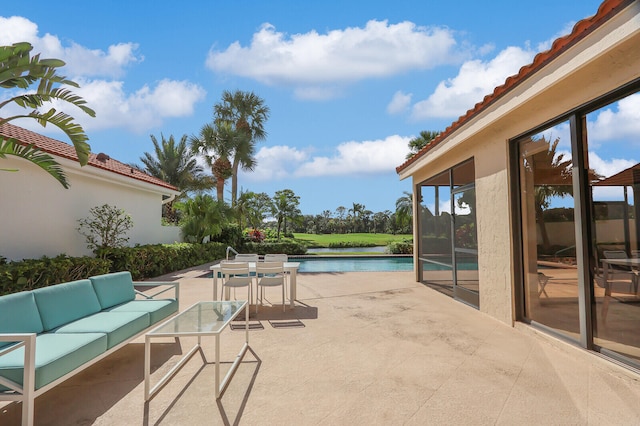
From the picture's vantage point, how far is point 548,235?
475 cm

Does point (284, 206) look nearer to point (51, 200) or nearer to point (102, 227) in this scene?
point (102, 227)

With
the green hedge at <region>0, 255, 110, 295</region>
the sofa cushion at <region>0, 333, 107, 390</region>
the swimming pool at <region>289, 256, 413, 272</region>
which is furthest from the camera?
the swimming pool at <region>289, 256, 413, 272</region>

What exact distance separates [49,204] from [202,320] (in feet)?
24.1

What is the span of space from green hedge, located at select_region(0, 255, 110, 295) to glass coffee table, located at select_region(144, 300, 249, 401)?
4.20 meters

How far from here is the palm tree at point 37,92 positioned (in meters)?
4.87

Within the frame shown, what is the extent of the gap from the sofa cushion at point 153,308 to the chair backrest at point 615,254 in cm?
564

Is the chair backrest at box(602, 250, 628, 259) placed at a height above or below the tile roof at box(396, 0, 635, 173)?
below

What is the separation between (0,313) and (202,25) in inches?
330

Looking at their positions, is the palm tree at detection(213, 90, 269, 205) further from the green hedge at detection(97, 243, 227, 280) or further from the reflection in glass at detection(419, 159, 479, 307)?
the reflection in glass at detection(419, 159, 479, 307)

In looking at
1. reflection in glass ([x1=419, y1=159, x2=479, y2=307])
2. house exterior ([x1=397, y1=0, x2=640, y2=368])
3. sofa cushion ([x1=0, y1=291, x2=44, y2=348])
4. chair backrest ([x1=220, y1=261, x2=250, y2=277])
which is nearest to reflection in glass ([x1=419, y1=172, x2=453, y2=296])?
reflection in glass ([x1=419, y1=159, x2=479, y2=307])

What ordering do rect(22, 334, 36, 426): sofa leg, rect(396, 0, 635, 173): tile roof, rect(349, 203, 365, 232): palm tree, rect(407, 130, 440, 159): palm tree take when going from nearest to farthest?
rect(22, 334, 36, 426): sofa leg → rect(396, 0, 635, 173): tile roof → rect(407, 130, 440, 159): palm tree → rect(349, 203, 365, 232): palm tree

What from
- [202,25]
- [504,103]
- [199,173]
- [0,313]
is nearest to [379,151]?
[199,173]

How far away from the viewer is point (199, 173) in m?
25.5

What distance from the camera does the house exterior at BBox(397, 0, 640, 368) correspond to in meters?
3.55
